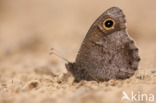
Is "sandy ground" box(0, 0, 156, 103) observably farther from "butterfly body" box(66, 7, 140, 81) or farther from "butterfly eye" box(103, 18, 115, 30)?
"butterfly eye" box(103, 18, 115, 30)

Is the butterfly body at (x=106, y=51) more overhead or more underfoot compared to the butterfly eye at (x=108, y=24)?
more underfoot

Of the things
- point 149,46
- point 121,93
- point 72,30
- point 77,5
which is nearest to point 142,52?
point 149,46

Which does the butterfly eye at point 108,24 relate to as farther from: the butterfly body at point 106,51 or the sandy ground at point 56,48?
the sandy ground at point 56,48

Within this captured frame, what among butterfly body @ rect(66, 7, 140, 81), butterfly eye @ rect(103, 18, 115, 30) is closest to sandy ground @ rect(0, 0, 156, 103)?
butterfly body @ rect(66, 7, 140, 81)

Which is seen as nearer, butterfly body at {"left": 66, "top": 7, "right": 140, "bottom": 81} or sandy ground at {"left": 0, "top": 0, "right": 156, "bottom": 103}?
sandy ground at {"left": 0, "top": 0, "right": 156, "bottom": 103}

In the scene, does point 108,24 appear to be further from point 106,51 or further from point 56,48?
point 56,48

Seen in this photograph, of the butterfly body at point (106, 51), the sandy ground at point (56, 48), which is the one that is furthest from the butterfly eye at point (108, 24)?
the sandy ground at point (56, 48)
